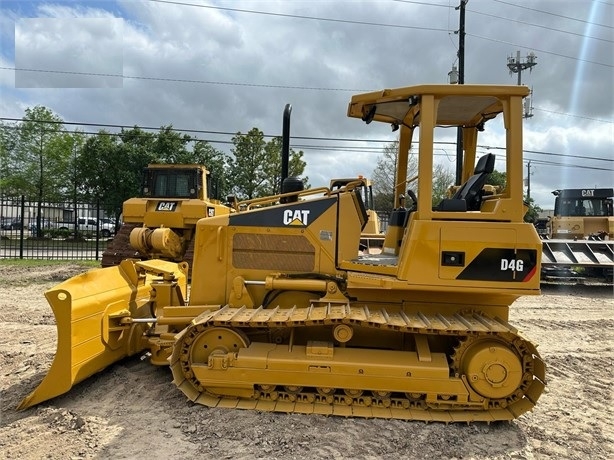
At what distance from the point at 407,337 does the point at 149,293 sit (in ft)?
10.4

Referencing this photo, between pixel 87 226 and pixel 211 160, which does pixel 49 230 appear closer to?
pixel 87 226

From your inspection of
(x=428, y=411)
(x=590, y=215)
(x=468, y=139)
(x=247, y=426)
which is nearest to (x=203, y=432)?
(x=247, y=426)

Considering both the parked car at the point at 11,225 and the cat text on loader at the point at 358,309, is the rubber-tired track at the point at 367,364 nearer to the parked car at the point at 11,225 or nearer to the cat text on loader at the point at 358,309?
the cat text on loader at the point at 358,309

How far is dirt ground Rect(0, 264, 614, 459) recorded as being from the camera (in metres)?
3.36

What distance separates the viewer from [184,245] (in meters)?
12.2

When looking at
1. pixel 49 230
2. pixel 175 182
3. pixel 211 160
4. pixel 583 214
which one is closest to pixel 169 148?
pixel 211 160

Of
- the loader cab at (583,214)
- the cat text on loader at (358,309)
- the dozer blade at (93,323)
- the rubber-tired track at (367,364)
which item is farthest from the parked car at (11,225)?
the loader cab at (583,214)

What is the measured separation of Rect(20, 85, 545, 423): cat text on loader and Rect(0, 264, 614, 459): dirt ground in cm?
18

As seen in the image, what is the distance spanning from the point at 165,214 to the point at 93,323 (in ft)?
26.1

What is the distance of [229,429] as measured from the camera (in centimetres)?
358

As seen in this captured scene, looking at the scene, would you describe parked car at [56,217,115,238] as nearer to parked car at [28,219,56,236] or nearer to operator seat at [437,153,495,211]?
parked car at [28,219,56,236]

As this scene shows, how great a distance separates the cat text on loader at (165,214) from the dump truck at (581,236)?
10240 mm

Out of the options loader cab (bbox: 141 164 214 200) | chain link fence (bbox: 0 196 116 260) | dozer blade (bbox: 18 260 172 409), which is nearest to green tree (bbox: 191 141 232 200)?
chain link fence (bbox: 0 196 116 260)

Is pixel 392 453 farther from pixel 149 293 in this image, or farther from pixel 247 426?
pixel 149 293
